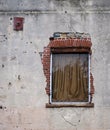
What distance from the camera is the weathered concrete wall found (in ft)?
41.1

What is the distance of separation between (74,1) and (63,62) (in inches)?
71.2

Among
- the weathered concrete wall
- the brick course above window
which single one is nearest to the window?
the brick course above window

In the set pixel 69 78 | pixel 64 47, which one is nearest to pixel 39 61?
pixel 64 47

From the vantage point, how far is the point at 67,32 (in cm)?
1286

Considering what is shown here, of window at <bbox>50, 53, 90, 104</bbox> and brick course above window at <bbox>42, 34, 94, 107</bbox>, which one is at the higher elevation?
brick course above window at <bbox>42, 34, 94, 107</bbox>

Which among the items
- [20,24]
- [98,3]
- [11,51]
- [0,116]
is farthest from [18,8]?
[0,116]

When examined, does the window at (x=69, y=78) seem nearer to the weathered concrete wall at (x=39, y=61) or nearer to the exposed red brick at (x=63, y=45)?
the exposed red brick at (x=63, y=45)

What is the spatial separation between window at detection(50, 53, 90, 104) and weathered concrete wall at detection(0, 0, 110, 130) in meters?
0.28

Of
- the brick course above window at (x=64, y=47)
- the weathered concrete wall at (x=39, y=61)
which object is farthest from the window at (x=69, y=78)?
the weathered concrete wall at (x=39, y=61)

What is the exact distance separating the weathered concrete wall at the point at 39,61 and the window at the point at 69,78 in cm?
28

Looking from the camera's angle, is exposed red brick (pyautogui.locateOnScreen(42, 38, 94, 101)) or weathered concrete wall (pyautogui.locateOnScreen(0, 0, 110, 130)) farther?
exposed red brick (pyautogui.locateOnScreen(42, 38, 94, 101))

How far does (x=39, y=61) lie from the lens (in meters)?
12.8

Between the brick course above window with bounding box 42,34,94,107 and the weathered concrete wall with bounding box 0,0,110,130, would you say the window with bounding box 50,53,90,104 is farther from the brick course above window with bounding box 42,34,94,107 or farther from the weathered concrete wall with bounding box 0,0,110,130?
the weathered concrete wall with bounding box 0,0,110,130

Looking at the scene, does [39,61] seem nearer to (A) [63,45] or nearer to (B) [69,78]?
(A) [63,45]
